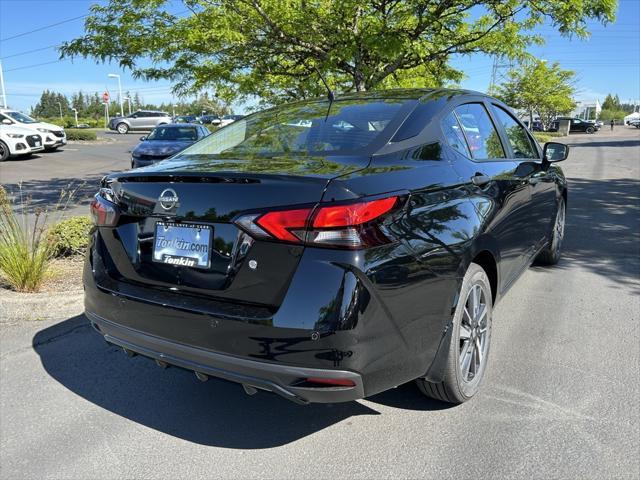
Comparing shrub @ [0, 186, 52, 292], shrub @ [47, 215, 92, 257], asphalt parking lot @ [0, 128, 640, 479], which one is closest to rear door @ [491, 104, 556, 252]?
asphalt parking lot @ [0, 128, 640, 479]

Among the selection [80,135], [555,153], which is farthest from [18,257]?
[80,135]

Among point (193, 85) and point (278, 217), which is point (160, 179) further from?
point (193, 85)

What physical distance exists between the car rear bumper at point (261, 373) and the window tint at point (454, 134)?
A: 1.56m

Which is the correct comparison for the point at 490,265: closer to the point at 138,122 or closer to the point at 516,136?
the point at 516,136

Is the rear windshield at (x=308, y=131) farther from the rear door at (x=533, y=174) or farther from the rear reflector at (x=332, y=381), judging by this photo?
the rear door at (x=533, y=174)

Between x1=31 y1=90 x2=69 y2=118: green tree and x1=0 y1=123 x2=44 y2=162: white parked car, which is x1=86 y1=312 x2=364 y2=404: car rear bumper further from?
x1=31 y1=90 x2=69 y2=118: green tree

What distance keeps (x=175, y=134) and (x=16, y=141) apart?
7906 mm

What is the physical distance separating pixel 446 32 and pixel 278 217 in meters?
6.27

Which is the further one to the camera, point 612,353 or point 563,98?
point 563,98

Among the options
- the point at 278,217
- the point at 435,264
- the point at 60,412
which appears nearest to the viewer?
the point at 278,217

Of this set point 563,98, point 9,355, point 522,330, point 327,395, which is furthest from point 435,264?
point 563,98

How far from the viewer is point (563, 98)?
168 ft

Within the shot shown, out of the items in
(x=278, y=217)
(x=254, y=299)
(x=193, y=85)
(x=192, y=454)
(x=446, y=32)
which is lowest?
(x=192, y=454)

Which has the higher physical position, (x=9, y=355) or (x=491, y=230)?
(x=491, y=230)
